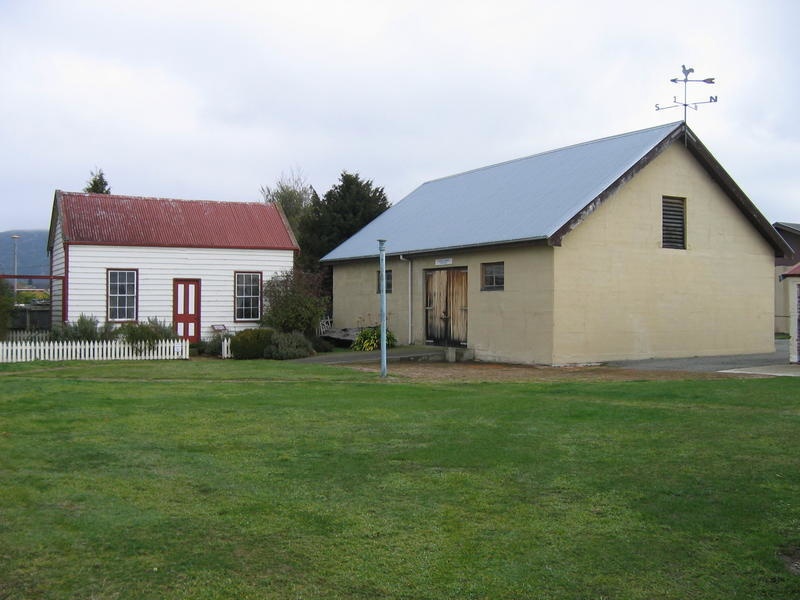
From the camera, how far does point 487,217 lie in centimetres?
2480

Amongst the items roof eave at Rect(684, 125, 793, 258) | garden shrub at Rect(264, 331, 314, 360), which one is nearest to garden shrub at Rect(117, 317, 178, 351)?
garden shrub at Rect(264, 331, 314, 360)

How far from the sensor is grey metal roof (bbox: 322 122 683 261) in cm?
2184

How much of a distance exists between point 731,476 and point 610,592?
3383 millimetres

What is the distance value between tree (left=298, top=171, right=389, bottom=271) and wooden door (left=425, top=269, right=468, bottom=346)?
41.6 ft

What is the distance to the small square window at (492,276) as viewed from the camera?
74.7 ft

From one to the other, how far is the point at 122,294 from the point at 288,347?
5.99 meters

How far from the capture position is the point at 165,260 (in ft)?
87.6

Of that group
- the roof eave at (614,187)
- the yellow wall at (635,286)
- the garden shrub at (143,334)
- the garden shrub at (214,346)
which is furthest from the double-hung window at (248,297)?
the roof eave at (614,187)

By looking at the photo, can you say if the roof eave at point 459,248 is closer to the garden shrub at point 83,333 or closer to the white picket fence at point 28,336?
the garden shrub at point 83,333

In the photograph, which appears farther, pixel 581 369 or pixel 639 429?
pixel 581 369

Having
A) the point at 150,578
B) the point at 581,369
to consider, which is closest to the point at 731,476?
the point at 150,578

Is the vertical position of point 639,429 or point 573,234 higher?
point 573,234

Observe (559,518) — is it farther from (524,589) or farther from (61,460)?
(61,460)

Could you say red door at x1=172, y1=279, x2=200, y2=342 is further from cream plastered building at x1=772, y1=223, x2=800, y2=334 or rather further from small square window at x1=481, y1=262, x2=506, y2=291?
cream plastered building at x1=772, y1=223, x2=800, y2=334
